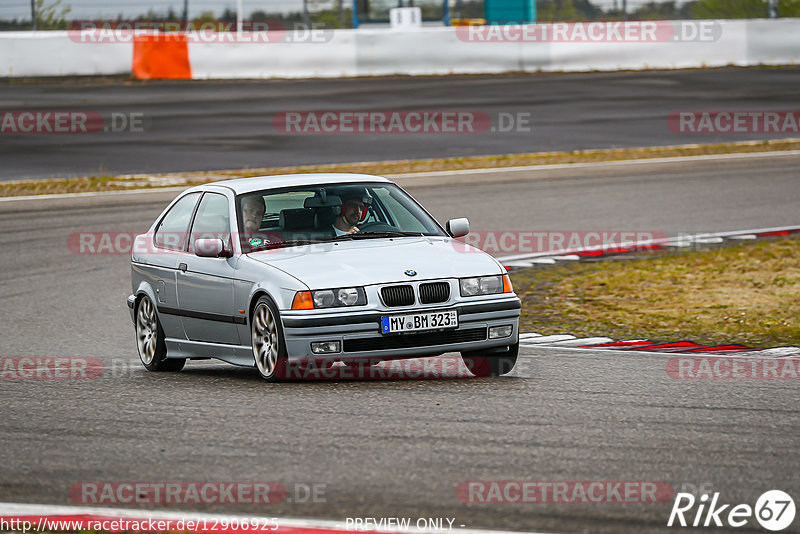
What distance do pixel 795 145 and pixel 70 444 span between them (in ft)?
66.0

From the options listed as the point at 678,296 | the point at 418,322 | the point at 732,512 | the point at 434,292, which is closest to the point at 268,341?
the point at 418,322

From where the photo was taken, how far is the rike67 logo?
4.75 m

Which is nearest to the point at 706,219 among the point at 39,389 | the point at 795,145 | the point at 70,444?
the point at 795,145

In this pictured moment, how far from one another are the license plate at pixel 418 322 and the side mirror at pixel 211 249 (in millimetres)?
1441

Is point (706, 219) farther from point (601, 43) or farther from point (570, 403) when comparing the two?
point (601, 43)

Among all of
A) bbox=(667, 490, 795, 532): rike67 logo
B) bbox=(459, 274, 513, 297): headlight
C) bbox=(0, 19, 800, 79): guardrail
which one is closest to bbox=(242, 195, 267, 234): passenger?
bbox=(459, 274, 513, 297): headlight

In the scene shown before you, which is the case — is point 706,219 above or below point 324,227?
below

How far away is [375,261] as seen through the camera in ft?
26.2

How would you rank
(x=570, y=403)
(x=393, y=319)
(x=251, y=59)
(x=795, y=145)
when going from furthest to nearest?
(x=251, y=59) < (x=795, y=145) < (x=393, y=319) < (x=570, y=403)

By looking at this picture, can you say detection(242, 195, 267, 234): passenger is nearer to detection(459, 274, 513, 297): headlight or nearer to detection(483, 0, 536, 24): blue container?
detection(459, 274, 513, 297): headlight

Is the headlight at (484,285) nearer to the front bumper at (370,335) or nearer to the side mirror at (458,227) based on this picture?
the front bumper at (370,335)

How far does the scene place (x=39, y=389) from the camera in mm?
8344

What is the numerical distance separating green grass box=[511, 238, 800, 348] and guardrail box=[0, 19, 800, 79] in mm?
19156

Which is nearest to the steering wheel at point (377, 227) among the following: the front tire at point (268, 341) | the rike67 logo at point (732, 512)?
the front tire at point (268, 341)
